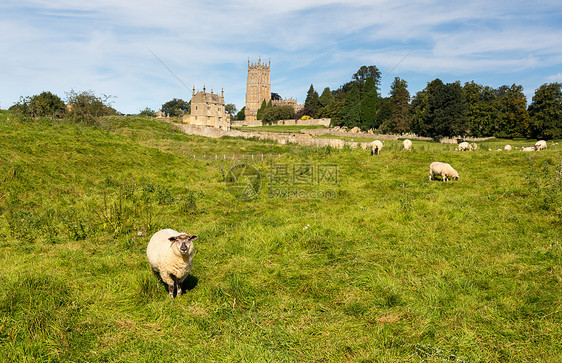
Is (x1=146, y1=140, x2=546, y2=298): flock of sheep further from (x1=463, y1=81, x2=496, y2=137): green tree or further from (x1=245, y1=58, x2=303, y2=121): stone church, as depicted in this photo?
(x1=245, y1=58, x2=303, y2=121): stone church

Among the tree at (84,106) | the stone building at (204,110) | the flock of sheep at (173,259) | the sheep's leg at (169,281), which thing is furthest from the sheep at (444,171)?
the stone building at (204,110)

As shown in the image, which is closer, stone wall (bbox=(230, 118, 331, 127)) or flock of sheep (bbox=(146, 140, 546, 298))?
flock of sheep (bbox=(146, 140, 546, 298))

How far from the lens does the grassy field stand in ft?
15.3

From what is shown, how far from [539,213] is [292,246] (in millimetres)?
8609

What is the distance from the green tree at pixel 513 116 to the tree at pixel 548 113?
2153mm

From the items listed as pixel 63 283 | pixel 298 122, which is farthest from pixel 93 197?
pixel 298 122

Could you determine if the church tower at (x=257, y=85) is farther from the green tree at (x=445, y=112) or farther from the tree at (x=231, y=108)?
the green tree at (x=445, y=112)

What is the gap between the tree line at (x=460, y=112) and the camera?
56.0m

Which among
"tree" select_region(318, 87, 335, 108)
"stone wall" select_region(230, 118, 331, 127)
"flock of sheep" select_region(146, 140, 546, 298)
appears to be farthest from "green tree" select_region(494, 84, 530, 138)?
"flock of sheep" select_region(146, 140, 546, 298)

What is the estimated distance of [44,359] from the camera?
14.1 ft

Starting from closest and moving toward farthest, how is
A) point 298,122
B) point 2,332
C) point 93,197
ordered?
point 2,332, point 93,197, point 298,122

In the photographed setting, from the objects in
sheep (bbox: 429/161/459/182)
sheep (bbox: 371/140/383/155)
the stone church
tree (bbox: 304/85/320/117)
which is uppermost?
the stone church

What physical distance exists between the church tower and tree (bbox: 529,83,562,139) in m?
117

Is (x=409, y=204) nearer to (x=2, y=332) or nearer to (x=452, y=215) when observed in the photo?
(x=452, y=215)
